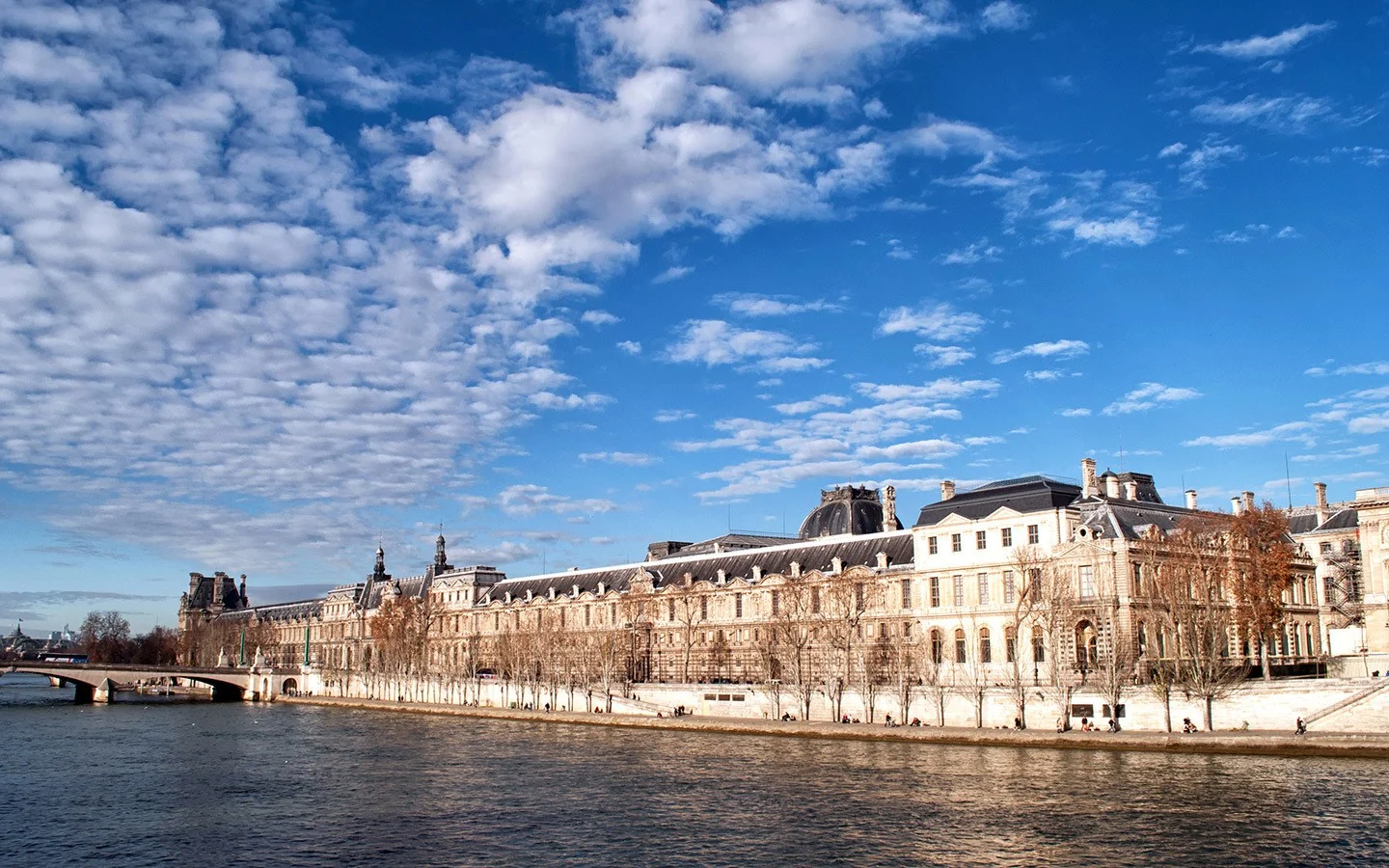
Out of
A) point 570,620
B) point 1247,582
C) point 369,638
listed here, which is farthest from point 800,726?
point 369,638

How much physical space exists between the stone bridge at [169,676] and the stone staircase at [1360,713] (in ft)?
419

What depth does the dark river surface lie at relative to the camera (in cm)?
3941

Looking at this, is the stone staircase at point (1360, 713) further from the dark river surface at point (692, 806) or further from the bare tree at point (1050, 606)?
the bare tree at point (1050, 606)

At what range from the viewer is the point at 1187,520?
275 feet

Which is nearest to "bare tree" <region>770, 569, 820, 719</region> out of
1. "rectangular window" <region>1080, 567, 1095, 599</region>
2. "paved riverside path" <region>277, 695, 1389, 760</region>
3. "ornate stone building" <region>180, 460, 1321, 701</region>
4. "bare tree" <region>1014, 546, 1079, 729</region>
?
"ornate stone building" <region>180, 460, 1321, 701</region>

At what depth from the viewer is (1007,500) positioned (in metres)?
89.6

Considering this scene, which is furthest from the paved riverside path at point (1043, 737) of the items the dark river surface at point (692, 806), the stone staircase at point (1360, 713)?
the dark river surface at point (692, 806)

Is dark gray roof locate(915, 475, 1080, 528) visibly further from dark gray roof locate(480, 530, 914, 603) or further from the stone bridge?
the stone bridge

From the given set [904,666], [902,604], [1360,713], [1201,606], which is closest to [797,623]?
[902,604]

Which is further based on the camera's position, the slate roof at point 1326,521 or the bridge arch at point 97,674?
the bridge arch at point 97,674

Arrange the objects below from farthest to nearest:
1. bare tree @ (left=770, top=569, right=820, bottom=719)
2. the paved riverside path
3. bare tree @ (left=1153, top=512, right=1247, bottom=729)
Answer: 1. bare tree @ (left=770, top=569, right=820, bottom=719)
2. bare tree @ (left=1153, top=512, right=1247, bottom=729)
3. the paved riverside path

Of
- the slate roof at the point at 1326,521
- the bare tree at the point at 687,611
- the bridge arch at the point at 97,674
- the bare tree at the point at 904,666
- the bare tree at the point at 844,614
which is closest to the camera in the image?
the bare tree at the point at 904,666

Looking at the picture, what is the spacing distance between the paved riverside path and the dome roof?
36.5 metres

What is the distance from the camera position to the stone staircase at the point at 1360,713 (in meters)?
58.0
